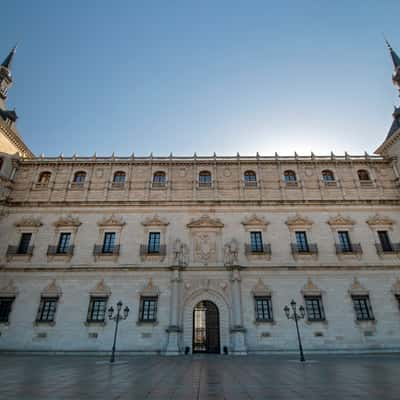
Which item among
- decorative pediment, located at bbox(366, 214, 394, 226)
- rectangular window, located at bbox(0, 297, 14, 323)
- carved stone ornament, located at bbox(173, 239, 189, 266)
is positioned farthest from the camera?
decorative pediment, located at bbox(366, 214, 394, 226)

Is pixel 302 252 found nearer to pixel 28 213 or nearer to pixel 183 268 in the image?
pixel 183 268

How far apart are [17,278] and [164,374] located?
16263 millimetres

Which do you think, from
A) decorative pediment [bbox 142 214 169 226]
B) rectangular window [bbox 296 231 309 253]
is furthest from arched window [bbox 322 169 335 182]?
decorative pediment [bbox 142 214 169 226]

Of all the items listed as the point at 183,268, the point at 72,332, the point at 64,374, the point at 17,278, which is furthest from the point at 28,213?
the point at 64,374

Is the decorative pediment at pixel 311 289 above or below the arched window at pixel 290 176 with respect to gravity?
below

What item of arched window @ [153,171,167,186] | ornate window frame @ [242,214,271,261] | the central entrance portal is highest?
arched window @ [153,171,167,186]

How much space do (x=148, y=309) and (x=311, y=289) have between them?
40.6 ft

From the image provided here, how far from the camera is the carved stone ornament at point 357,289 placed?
1956cm

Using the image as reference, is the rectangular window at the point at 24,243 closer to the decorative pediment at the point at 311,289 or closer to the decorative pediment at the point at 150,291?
the decorative pediment at the point at 150,291

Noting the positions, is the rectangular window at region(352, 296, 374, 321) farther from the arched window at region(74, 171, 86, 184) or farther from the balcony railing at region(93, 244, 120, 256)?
the arched window at region(74, 171, 86, 184)

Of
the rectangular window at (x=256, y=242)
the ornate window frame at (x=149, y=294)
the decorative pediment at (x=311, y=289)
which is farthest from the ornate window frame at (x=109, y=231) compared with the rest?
the decorative pediment at (x=311, y=289)

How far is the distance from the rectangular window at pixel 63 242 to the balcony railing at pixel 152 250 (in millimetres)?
6321

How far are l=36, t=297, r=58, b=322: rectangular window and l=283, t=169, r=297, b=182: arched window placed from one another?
71.5 feet

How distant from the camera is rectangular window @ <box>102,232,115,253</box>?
21.5 metres
